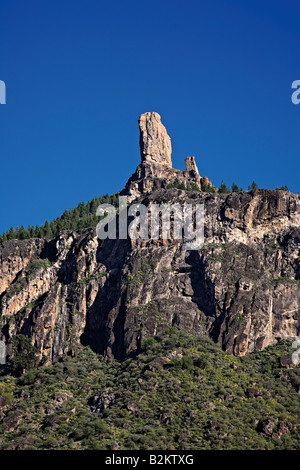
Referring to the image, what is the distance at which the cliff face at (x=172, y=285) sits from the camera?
153 m

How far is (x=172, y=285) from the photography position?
160 m

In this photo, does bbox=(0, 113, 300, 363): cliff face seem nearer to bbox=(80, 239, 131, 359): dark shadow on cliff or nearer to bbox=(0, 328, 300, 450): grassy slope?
bbox=(80, 239, 131, 359): dark shadow on cliff

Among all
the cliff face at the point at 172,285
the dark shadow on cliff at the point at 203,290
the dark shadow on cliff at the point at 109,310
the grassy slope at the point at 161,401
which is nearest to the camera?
the grassy slope at the point at 161,401

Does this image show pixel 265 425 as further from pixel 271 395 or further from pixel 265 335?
pixel 265 335

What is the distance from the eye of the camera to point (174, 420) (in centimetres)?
12456

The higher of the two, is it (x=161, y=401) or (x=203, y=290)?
(x=203, y=290)

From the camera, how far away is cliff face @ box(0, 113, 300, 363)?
153125 mm

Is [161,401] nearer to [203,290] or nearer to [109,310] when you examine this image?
[203,290]

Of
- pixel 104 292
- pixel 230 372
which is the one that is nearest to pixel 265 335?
pixel 230 372

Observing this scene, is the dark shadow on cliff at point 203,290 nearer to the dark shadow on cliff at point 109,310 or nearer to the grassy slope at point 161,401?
the grassy slope at point 161,401

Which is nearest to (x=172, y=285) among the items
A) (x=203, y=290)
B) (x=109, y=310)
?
(x=203, y=290)

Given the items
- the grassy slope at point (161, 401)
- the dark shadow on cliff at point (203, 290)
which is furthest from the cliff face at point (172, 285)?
the grassy slope at point (161, 401)

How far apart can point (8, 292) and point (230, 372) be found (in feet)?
175

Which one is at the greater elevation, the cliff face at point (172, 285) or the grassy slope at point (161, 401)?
the cliff face at point (172, 285)
